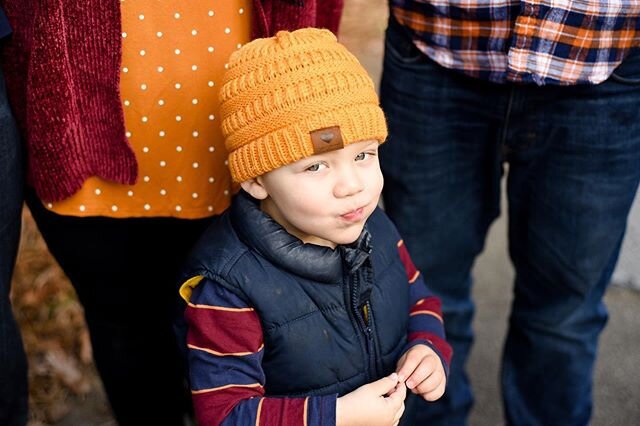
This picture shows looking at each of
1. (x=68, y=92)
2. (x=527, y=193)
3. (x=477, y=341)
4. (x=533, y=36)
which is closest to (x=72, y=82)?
(x=68, y=92)

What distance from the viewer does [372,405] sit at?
155cm

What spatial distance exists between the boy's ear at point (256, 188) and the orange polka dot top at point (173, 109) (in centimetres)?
24

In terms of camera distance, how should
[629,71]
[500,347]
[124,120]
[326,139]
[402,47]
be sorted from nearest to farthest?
[326,139], [124,120], [629,71], [402,47], [500,347]

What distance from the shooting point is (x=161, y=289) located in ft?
6.68

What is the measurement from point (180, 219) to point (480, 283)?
174 centimetres

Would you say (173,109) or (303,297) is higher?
(173,109)

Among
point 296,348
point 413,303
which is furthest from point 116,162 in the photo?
point 413,303

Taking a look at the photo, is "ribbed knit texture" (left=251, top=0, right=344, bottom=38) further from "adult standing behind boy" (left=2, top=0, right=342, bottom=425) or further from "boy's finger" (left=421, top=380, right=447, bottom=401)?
"boy's finger" (left=421, top=380, right=447, bottom=401)

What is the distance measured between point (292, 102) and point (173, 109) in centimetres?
36

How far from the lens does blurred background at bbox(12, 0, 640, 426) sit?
2.70 meters

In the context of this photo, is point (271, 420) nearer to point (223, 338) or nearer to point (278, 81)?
point (223, 338)

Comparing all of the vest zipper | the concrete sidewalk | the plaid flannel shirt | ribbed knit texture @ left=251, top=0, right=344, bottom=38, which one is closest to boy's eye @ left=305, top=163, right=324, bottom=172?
the vest zipper

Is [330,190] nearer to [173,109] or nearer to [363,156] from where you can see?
[363,156]

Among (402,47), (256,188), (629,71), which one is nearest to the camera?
(256,188)
